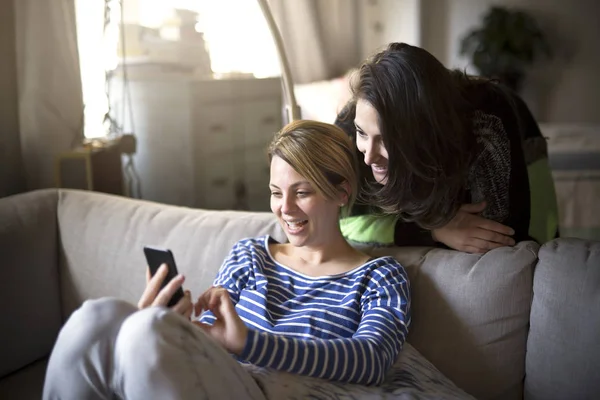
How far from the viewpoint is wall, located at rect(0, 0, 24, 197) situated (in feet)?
6.28

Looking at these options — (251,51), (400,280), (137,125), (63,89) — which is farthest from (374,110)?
(251,51)

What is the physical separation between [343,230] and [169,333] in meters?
0.60

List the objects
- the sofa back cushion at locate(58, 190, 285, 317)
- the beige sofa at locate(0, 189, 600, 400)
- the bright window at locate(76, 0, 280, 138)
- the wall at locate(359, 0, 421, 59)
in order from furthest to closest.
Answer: the wall at locate(359, 0, 421, 59), the bright window at locate(76, 0, 280, 138), the sofa back cushion at locate(58, 190, 285, 317), the beige sofa at locate(0, 189, 600, 400)

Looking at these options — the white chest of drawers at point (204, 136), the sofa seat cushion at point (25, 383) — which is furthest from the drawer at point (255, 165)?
the sofa seat cushion at point (25, 383)

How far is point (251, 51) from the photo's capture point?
2684mm

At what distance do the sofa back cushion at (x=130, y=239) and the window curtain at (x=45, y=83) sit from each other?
0.30 metres

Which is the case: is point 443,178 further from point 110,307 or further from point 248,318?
point 110,307

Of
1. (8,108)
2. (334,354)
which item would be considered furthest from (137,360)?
(8,108)

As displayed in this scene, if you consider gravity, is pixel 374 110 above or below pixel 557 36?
below

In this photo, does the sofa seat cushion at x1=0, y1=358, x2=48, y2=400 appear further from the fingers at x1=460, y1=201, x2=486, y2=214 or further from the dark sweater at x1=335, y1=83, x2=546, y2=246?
the fingers at x1=460, y1=201, x2=486, y2=214

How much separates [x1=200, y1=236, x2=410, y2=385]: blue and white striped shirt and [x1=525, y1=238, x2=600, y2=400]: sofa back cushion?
0.25 metres

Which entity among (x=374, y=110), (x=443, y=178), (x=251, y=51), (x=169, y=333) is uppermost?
(x=251, y=51)

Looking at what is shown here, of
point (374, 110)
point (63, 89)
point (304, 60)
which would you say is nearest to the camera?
point (374, 110)

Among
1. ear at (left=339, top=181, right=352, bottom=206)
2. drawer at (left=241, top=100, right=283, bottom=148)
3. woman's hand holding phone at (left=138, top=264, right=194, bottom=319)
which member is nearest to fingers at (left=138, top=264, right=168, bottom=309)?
woman's hand holding phone at (left=138, top=264, right=194, bottom=319)
